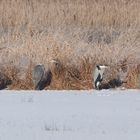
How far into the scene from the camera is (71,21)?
13586 mm

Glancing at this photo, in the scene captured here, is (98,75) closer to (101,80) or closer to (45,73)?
(101,80)

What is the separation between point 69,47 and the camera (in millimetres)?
10461

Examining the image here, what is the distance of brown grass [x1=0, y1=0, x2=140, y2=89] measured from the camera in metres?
10.0

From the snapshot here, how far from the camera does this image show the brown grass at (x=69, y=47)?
32.9 ft
